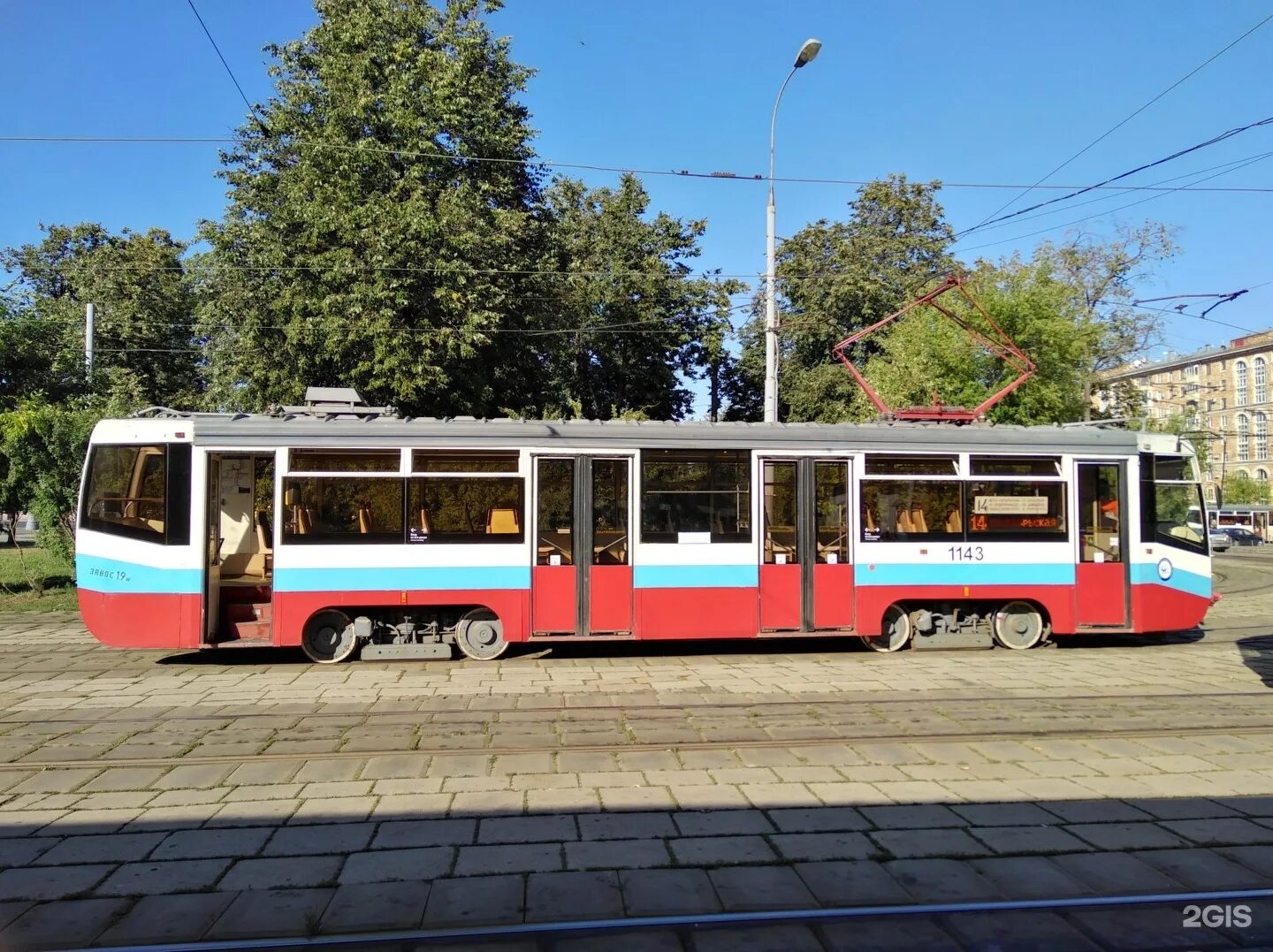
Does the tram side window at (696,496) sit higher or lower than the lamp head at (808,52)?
lower

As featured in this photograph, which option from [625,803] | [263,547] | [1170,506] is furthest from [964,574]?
[263,547]

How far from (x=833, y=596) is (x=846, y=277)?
2839 centimetres

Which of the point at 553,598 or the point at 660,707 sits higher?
the point at 553,598

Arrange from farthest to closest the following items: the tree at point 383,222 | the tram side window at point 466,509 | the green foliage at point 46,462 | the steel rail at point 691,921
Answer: the tree at point 383,222 < the green foliage at point 46,462 < the tram side window at point 466,509 < the steel rail at point 691,921

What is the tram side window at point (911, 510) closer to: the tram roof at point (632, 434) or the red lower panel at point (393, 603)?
the tram roof at point (632, 434)

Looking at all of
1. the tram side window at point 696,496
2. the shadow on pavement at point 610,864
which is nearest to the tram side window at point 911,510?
the tram side window at point 696,496

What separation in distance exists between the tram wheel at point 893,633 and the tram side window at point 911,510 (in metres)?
1.07

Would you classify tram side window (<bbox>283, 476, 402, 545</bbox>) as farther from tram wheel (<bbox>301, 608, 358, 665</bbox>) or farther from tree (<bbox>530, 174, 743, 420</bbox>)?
tree (<bbox>530, 174, 743, 420</bbox>)

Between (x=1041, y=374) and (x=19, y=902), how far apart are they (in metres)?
21.8

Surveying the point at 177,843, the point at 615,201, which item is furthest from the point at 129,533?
the point at 615,201

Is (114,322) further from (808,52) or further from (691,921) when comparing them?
(691,921)

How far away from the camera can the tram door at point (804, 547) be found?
10789mm

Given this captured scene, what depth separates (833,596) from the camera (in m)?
10.9

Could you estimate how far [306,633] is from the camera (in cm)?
1024
